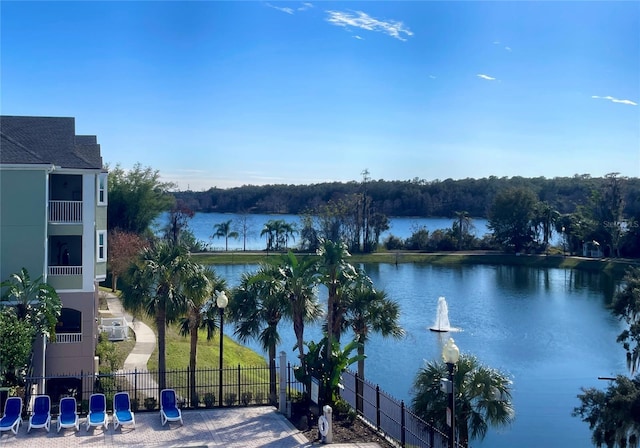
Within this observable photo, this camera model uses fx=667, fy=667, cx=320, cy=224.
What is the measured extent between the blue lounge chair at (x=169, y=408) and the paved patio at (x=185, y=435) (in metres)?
0.20

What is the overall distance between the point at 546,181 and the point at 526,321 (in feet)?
376

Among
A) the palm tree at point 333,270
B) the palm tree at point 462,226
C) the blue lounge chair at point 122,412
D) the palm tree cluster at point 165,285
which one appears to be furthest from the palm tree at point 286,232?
the blue lounge chair at point 122,412

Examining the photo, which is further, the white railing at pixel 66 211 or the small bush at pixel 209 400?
the white railing at pixel 66 211

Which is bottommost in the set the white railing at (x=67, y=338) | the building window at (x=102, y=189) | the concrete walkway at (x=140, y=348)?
the concrete walkway at (x=140, y=348)

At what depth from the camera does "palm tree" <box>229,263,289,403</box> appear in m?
20.3

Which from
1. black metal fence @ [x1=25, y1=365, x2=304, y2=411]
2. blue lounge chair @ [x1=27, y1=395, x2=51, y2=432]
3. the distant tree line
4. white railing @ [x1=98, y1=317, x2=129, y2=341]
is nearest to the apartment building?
black metal fence @ [x1=25, y1=365, x2=304, y2=411]

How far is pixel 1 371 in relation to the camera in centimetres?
1797

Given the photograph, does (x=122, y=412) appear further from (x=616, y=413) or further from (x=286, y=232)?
(x=286, y=232)

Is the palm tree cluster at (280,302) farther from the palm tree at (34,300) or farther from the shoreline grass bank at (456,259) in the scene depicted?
the shoreline grass bank at (456,259)

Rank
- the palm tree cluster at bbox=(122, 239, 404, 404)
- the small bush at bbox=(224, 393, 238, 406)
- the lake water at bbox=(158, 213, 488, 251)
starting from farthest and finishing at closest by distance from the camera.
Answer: the lake water at bbox=(158, 213, 488, 251) < the palm tree cluster at bbox=(122, 239, 404, 404) < the small bush at bbox=(224, 393, 238, 406)

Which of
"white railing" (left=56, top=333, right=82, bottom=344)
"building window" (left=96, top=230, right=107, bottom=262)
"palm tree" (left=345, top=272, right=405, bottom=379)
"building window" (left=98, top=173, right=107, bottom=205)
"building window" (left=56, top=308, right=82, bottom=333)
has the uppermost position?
"building window" (left=98, top=173, right=107, bottom=205)

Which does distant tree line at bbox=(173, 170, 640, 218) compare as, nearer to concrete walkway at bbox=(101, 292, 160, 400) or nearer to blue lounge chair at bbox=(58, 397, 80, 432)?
concrete walkway at bbox=(101, 292, 160, 400)

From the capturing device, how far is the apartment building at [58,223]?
2114 centimetres

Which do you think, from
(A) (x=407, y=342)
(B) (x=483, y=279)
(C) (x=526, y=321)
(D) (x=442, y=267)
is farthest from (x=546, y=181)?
(A) (x=407, y=342)
